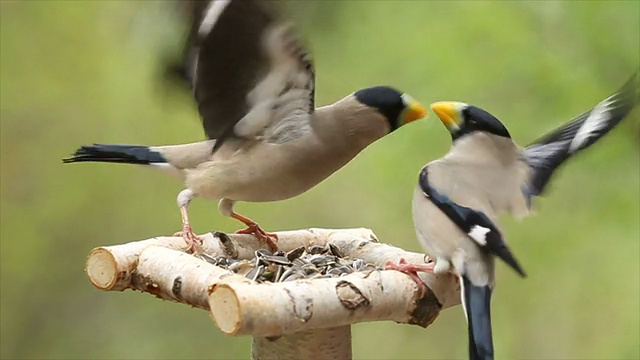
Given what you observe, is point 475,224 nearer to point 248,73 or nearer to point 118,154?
→ point 248,73

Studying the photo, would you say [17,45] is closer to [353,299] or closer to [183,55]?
[183,55]

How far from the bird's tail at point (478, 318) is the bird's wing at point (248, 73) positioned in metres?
0.36

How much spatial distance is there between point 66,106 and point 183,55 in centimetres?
66

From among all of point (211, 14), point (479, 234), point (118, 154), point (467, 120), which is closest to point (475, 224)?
point (479, 234)

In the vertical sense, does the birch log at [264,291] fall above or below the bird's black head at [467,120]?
below

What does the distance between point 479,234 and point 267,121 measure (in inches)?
14.8

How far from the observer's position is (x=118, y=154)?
1.32 meters

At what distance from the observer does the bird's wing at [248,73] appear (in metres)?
1.03

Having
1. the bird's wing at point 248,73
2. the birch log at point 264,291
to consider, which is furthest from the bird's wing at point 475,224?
the bird's wing at point 248,73

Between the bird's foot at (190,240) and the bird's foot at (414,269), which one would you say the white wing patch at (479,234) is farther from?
the bird's foot at (190,240)

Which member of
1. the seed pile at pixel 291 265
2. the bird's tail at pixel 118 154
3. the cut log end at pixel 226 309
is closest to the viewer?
the cut log end at pixel 226 309

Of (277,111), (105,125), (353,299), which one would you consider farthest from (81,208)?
(353,299)

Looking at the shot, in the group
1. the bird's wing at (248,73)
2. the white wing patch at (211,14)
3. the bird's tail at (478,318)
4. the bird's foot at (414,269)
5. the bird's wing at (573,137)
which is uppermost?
the white wing patch at (211,14)

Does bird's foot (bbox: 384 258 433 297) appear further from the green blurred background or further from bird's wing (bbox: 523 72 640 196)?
the green blurred background
